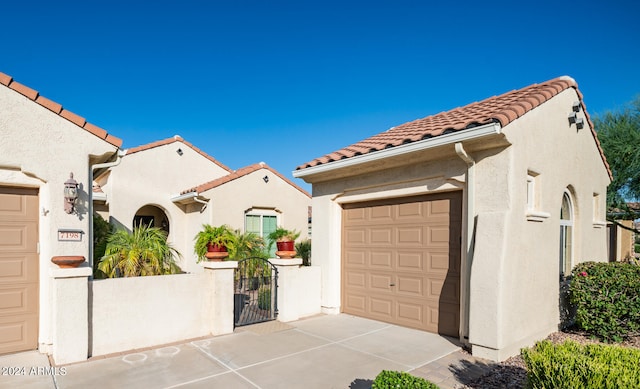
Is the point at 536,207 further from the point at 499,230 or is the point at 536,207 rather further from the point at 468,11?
the point at 468,11

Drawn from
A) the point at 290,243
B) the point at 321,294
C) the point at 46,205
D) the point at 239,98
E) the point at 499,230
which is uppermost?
the point at 239,98

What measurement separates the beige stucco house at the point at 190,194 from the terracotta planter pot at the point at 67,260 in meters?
7.07

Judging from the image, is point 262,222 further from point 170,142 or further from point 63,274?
point 63,274

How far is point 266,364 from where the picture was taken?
5527 millimetres

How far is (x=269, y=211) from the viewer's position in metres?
14.5

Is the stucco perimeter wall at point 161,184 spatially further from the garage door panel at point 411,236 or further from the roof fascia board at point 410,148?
the garage door panel at point 411,236

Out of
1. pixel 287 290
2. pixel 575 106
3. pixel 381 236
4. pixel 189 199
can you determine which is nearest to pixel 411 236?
pixel 381 236

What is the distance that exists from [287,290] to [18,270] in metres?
4.96

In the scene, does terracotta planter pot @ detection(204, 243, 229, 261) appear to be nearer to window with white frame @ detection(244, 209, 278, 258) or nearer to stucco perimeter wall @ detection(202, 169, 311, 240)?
stucco perimeter wall @ detection(202, 169, 311, 240)

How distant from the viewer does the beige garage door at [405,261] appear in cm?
685

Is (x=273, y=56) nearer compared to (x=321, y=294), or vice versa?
(x=321, y=294)

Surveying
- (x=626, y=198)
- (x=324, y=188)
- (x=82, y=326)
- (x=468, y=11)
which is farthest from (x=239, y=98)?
(x=626, y=198)

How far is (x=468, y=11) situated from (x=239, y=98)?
35.9ft

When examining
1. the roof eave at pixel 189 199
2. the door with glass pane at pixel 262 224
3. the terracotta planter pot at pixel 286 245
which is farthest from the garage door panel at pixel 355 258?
the roof eave at pixel 189 199
